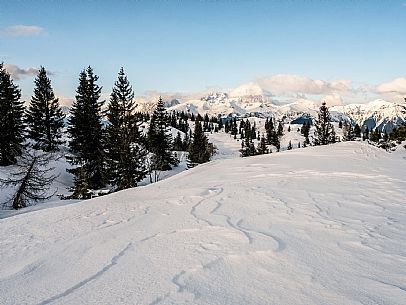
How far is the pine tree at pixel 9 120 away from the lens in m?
29.0

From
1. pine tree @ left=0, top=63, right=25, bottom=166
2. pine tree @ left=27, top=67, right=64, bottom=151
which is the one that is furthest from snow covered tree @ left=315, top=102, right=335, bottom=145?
pine tree @ left=0, top=63, right=25, bottom=166

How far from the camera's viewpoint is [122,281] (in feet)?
11.6

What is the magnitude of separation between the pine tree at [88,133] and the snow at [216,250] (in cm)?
2261

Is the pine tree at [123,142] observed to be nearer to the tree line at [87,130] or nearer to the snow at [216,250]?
the tree line at [87,130]

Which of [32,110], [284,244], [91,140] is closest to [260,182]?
[284,244]

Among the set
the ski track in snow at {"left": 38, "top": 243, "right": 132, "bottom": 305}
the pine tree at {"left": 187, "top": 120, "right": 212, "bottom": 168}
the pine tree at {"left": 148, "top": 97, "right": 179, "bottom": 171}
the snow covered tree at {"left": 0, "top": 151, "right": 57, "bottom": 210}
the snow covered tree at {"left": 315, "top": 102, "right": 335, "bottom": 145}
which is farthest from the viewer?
the pine tree at {"left": 187, "top": 120, "right": 212, "bottom": 168}

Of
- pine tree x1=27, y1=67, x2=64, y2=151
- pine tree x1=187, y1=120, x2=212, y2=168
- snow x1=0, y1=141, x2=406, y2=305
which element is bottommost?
pine tree x1=187, y1=120, x2=212, y2=168

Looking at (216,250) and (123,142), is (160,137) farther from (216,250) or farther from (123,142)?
(216,250)

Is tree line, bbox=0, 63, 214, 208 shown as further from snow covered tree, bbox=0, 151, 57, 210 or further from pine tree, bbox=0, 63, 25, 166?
snow covered tree, bbox=0, 151, 57, 210

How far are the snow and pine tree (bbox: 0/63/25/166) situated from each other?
25.1m

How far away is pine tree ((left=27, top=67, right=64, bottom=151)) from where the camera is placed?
114 feet

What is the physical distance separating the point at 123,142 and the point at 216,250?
77.8 feet

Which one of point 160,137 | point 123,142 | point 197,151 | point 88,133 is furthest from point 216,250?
point 197,151

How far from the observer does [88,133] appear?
101ft
